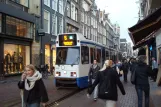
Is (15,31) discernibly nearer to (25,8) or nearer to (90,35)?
(25,8)

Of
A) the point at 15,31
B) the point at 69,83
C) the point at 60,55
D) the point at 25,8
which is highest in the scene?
the point at 25,8

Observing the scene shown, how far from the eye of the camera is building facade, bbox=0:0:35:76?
76.1 feet

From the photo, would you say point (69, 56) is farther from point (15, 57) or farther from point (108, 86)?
point (108, 86)

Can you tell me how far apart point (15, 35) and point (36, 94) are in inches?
747

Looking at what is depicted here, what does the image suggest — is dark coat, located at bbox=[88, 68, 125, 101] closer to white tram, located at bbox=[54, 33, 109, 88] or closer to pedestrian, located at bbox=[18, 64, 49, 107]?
pedestrian, located at bbox=[18, 64, 49, 107]

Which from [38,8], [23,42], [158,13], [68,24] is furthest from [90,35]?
[158,13]

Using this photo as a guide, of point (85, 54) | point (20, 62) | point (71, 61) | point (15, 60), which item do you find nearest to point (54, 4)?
point (20, 62)

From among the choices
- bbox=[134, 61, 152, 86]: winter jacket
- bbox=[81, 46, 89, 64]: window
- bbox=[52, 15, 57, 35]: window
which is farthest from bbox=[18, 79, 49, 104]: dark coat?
bbox=[52, 15, 57, 35]: window

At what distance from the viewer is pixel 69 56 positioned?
1734cm

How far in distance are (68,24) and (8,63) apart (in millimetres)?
19492

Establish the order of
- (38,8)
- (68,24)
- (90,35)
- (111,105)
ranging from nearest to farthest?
(111,105) → (38,8) → (68,24) → (90,35)

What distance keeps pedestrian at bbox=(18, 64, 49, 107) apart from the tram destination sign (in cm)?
1071

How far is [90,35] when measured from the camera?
201 feet

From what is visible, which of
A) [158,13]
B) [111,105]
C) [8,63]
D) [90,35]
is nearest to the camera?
[111,105]
